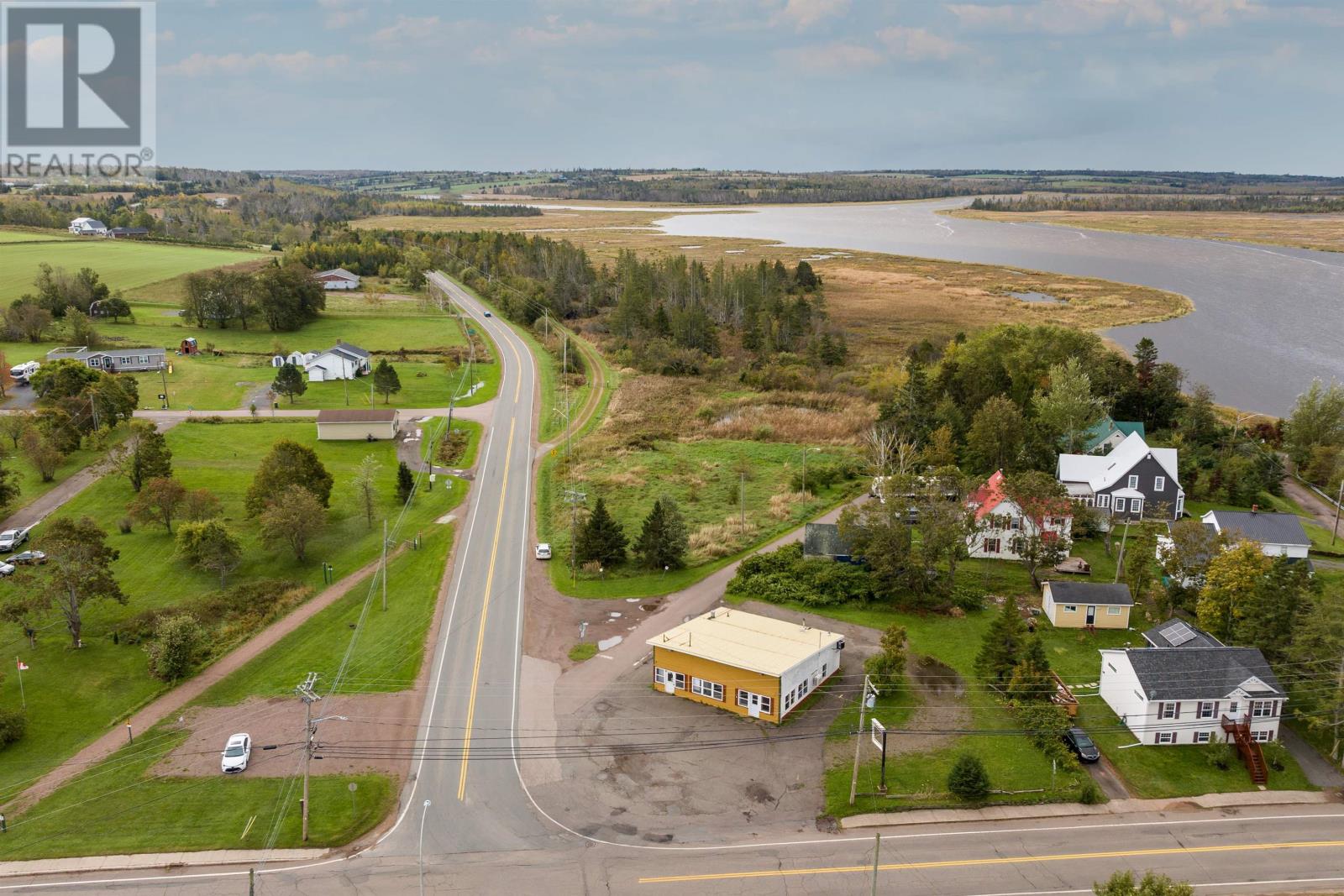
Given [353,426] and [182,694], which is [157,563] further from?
[353,426]

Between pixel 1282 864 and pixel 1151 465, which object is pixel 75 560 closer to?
pixel 1282 864

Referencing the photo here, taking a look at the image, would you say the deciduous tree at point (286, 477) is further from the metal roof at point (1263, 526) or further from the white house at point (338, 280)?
the white house at point (338, 280)

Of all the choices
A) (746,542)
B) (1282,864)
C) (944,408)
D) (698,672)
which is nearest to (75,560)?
(698,672)

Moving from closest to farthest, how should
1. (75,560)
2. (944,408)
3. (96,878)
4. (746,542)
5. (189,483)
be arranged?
(96,878) < (75,560) < (746,542) < (189,483) < (944,408)

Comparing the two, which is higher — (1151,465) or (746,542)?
(1151,465)

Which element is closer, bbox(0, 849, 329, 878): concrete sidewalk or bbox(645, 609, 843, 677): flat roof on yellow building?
bbox(0, 849, 329, 878): concrete sidewalk

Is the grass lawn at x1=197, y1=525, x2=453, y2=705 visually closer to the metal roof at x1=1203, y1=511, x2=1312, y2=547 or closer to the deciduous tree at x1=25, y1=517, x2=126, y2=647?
the deciduous tree at x1=25, y1=517, x2=126, y2=647

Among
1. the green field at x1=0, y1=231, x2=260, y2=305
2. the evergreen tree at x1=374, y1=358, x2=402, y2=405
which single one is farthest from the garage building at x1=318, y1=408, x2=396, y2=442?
the green field at x1=0, y1=231, x2=260, y2=305
